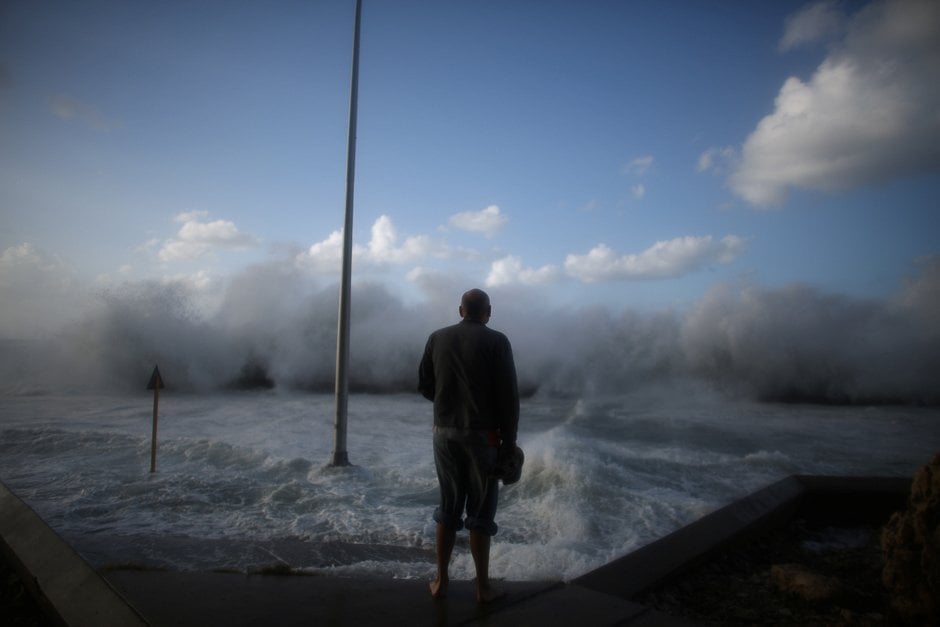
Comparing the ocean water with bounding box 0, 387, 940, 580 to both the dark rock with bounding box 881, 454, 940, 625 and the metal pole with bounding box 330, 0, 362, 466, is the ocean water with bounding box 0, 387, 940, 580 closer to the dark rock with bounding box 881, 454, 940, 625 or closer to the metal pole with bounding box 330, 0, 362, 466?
the metal pole with bounding box 330, 0, 362, 466

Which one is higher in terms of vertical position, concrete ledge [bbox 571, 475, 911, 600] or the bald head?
the bald head

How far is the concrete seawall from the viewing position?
2.67m

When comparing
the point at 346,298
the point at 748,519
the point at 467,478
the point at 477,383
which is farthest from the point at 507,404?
the point at 346,298

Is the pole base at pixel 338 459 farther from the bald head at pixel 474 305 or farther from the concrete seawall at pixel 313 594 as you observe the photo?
the bald head at pixel 474 305

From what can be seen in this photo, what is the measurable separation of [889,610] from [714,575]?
1170mm

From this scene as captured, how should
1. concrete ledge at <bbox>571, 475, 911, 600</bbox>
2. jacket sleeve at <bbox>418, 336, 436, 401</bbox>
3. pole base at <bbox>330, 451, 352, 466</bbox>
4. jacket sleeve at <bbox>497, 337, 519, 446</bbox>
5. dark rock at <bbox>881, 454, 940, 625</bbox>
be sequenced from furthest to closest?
pole base at <bbox>330, 451, 352, 466</bbox> → concrete ledge at <bbox>571, 475, 911, 600</bbox> → jacket sleeve at <bbox>418, 336, 436, 401</bbox> → jacket sleeve at <bbox>497, 337, 519, 446</bbox> → dark rock at <bbox>881, 454, 940, 625</bbox>

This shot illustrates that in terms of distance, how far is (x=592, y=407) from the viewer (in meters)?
18.1

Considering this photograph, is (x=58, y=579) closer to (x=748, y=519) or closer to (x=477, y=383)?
(x=477, y=383)

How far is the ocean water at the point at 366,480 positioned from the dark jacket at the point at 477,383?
1968mm

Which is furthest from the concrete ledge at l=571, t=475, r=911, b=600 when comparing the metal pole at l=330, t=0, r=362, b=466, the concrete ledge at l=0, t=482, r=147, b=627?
the metal pole at l=330, t=0, r=362, b=466

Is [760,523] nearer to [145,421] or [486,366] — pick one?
[486,366]

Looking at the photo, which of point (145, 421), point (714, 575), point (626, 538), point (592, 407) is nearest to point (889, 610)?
point (714, 575)

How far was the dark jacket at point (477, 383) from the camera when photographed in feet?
9.04

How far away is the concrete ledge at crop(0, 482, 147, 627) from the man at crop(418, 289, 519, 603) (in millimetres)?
1697
